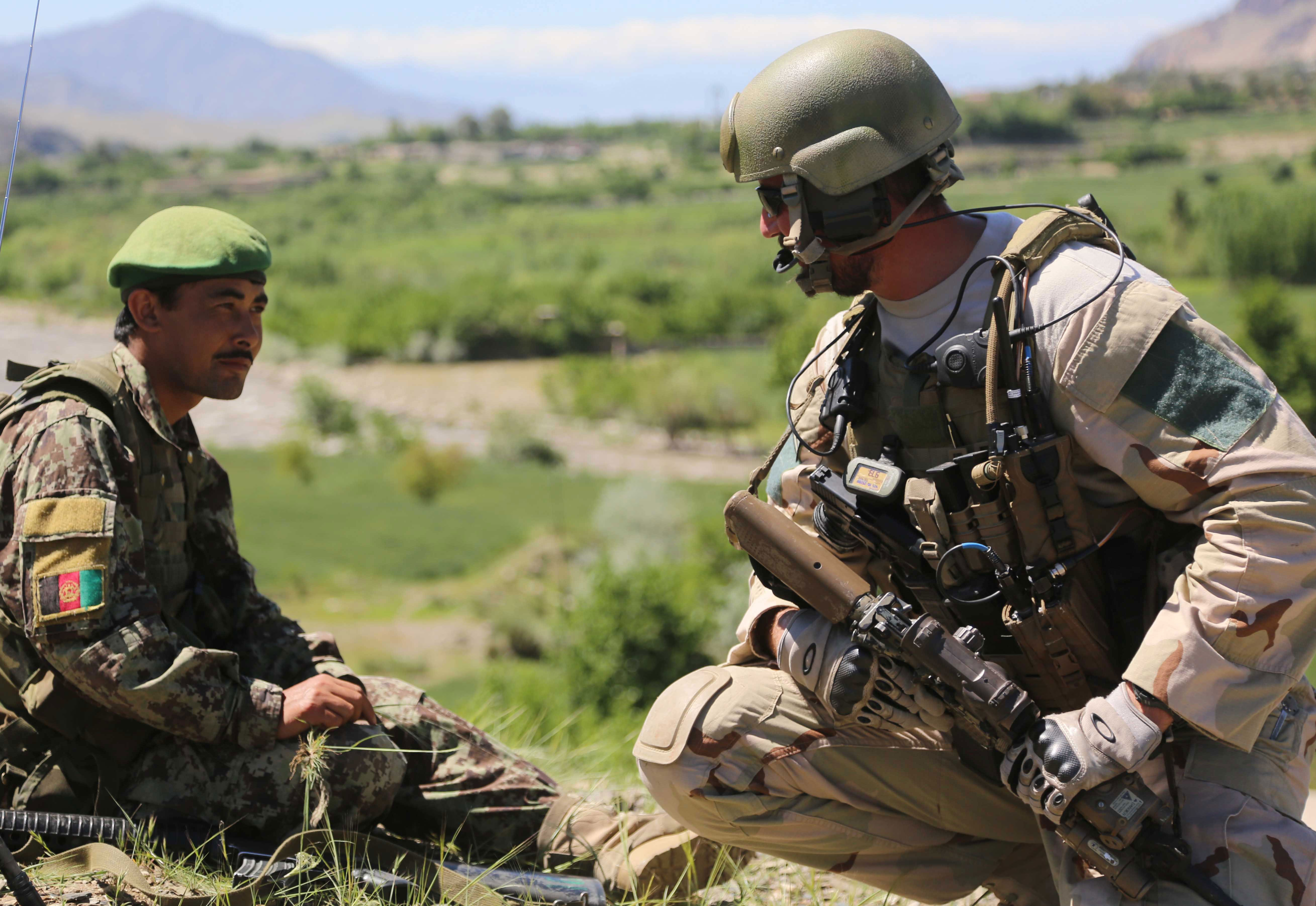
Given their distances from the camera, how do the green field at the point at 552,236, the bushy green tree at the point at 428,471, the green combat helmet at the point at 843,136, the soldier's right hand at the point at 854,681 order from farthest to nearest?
the green field at the point at 552,236 < the bushy green tree at the point at 428,471 < the green combat helmet at the point at 843,136 < the soldier's right hand at the point at 854,681

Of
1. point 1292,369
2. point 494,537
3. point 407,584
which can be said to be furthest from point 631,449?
point 1292,369

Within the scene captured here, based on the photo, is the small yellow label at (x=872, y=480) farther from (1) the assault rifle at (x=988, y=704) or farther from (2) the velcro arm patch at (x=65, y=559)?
(2) the velcro arm patch at (x=65, y=559)

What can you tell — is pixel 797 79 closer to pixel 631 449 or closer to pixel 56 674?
pixel 56 674

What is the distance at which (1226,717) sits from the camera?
2631 mm

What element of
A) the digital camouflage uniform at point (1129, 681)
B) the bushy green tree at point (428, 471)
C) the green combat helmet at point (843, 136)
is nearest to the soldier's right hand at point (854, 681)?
the digital camouflage uniform at point (1129, 681)

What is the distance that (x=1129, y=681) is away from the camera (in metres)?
2.66

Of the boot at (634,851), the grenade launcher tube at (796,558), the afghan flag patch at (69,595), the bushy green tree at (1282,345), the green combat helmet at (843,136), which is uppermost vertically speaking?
the green combat helmet at (843,136)

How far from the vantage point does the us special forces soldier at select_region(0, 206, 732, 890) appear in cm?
309

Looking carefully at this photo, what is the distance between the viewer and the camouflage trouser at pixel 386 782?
3.29 m

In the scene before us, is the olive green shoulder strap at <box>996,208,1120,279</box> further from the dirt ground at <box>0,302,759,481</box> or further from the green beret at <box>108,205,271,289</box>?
the dirt ground at <box>0,302,759,481</box>

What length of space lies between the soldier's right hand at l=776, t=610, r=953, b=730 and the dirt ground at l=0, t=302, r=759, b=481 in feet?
180

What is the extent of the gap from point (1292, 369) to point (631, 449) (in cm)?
3334

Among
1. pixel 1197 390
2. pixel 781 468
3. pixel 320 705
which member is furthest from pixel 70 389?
pixel 1197 390

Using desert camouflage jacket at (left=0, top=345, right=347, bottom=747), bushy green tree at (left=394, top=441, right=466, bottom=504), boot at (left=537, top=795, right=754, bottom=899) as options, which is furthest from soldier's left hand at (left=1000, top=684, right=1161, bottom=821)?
bushy green tree at (left=394, top=441, right=466, bottom=504)
